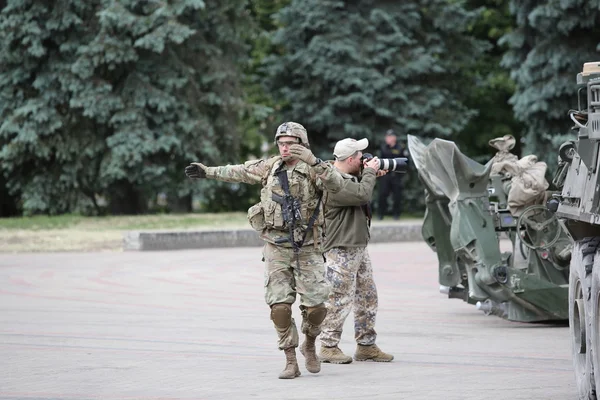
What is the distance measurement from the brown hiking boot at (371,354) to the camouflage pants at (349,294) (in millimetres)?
47

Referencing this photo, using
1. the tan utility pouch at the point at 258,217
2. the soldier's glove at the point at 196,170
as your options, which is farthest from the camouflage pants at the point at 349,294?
the soldier's glove at the point at 196,170

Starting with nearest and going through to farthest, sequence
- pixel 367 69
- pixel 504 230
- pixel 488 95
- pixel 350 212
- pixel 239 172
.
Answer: pixel 239 172 → pixel 350 212 → pixel 504 230 → pixel 367 69 → pixel 488 95

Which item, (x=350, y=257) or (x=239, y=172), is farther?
(x=350, y=257)

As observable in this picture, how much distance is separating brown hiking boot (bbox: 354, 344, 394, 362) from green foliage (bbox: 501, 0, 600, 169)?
19.6m

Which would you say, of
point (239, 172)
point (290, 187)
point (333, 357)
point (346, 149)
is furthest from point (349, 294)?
point (239, 172)

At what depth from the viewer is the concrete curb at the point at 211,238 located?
2417 centimetres

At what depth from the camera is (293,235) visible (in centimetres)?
1013

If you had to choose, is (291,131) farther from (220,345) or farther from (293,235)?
(220,345)

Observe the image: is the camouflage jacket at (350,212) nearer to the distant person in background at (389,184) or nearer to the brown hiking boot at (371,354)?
the brown hiking boot at (371,354)

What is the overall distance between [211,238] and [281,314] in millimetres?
14907

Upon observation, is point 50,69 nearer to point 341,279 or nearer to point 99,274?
point 99,274

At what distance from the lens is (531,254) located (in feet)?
44.7

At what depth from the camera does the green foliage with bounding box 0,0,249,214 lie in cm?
3108

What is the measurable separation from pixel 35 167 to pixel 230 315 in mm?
18757
